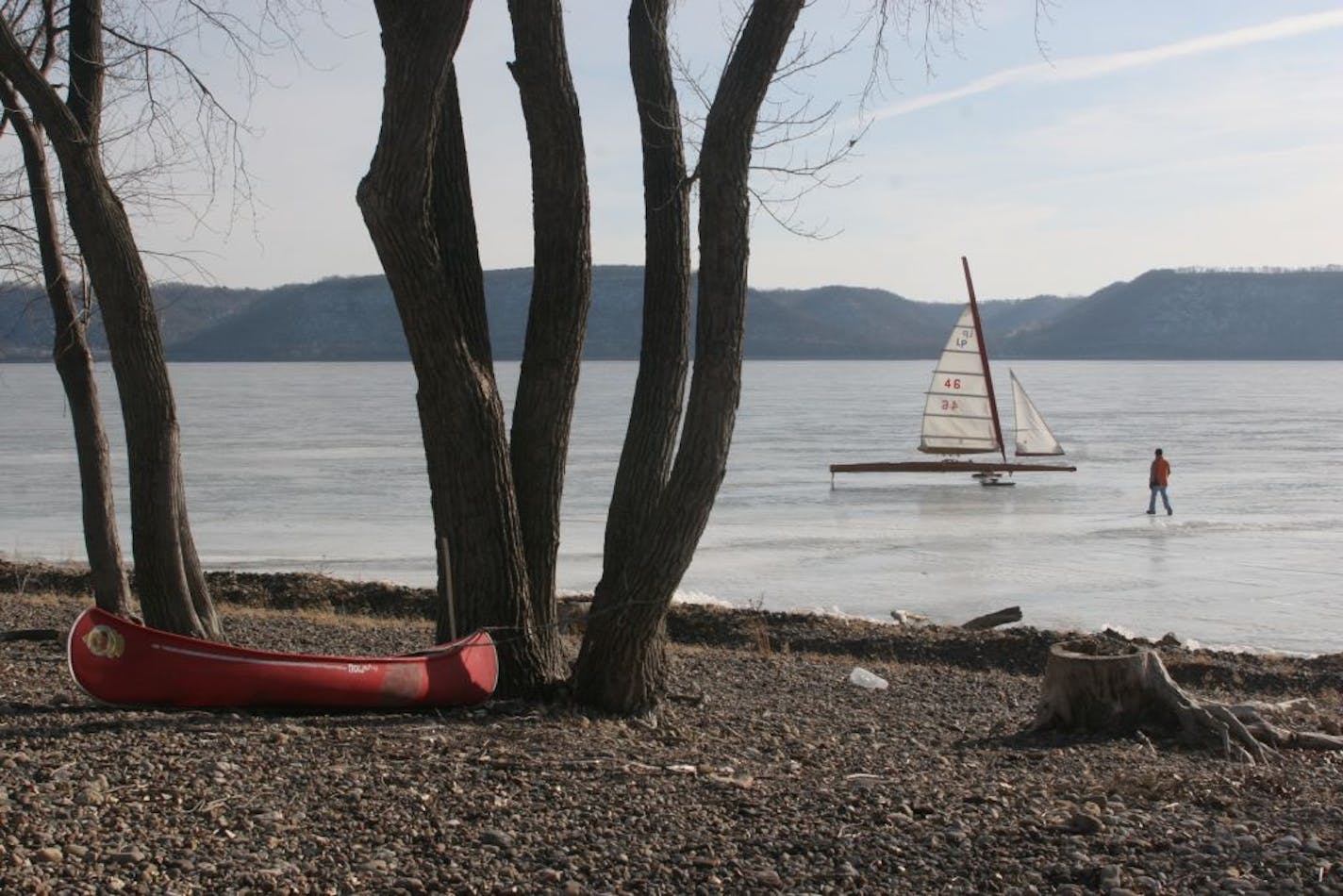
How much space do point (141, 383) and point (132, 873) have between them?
4.60 meters

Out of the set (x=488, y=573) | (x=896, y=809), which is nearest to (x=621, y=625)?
(x=488, y=573)

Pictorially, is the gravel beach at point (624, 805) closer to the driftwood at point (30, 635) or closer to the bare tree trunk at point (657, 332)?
the bare tree trunk at point (657, 332)

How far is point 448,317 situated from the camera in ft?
25.2

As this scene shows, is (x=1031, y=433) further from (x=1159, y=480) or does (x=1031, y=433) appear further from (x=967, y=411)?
(x=1159, y=480)

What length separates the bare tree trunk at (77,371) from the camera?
10297mm

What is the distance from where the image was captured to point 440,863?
490cm

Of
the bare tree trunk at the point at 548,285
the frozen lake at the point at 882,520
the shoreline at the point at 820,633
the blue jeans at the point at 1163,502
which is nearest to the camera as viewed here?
the bare tree trunk at the point at 548,285

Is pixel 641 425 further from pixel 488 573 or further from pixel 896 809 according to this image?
pixel 896 809

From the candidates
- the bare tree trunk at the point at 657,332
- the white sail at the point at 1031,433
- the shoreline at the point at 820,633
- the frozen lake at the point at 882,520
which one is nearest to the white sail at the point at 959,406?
the white sail at the point at 1031,433

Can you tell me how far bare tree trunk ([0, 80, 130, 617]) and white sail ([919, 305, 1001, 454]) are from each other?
31.1m

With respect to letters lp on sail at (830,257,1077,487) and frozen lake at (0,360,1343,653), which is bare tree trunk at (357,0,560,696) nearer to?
frozen lake at (0,360,1343,653)

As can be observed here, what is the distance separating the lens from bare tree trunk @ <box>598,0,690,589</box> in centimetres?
809

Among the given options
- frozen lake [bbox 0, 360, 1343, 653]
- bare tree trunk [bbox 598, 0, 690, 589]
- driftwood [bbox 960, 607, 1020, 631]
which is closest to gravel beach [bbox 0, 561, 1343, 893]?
bare tree trunk [bbox 598, 0, 690, 589]

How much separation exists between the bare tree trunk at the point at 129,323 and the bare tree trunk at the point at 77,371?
1256 mm
